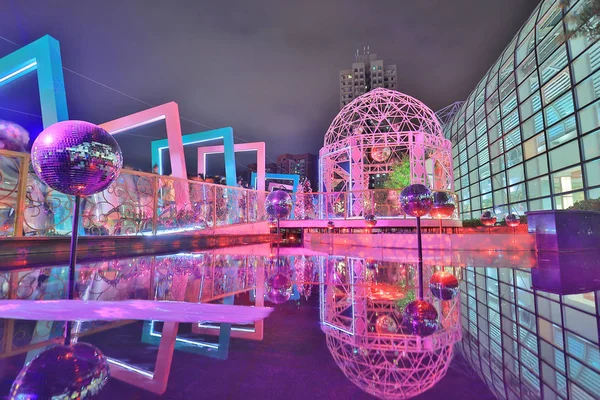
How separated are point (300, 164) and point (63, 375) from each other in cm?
9562

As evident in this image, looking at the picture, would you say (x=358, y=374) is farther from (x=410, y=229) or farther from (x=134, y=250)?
(x=410, y=229)

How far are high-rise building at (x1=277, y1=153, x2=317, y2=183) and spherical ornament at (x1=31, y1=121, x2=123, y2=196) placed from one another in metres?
88.7

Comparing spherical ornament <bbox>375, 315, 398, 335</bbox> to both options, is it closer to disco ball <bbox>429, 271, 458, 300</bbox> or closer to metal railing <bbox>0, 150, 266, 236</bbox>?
disco ball <bbox>429, 271, 458, 300</bbox>

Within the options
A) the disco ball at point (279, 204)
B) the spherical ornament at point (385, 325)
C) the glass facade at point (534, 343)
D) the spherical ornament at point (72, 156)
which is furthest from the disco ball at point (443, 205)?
the spherical ornament at point (72, 156)

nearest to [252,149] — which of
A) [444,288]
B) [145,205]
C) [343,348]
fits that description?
[145,205]

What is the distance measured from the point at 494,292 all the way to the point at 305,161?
3644 inches

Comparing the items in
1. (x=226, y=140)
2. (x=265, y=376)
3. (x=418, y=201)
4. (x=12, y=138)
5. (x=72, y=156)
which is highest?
(x=226, y=140)

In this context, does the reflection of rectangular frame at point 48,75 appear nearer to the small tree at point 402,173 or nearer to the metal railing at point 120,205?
the metal railing at point 120,205

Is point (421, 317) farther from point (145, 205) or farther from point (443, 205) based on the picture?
point (145, 205)

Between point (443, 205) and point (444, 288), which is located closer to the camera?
point (444, 288)

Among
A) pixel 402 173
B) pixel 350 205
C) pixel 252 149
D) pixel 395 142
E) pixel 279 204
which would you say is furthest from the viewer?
pixel 402 173

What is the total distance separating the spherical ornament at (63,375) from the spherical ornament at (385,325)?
1242mm

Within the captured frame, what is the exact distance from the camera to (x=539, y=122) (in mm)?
19078

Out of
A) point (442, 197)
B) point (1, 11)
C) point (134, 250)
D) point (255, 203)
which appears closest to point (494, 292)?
point (442, 197)
